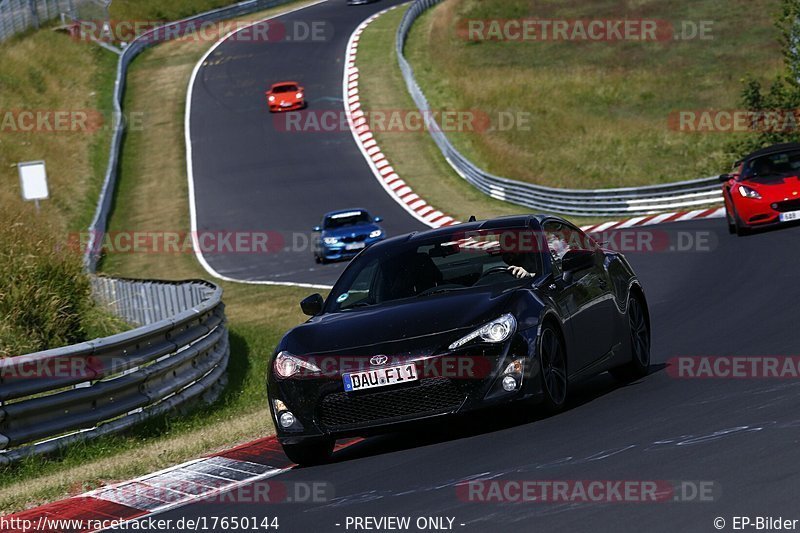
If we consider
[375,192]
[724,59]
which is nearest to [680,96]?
[724,59]

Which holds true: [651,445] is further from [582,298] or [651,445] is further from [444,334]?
[582,298]

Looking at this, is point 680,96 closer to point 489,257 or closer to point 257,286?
point 257,286

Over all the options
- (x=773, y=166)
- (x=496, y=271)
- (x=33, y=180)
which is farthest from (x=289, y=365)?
(x=33, y=180)

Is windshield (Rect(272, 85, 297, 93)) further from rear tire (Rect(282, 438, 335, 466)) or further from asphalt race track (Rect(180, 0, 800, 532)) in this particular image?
rear tire (Rect(282, 438, 335, 466))

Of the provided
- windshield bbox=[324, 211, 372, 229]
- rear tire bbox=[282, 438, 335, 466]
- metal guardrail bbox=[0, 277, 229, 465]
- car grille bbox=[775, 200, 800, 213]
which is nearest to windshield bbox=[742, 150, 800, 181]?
car grille bbox=[775, 200, 800, 213]

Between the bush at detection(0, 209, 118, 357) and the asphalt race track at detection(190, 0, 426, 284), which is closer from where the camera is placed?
the bush at detection(0, 209, 118, 357)

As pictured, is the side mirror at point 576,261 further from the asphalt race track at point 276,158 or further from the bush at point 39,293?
the asphalt race track at point 276,158

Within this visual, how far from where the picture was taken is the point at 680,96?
52094 mm

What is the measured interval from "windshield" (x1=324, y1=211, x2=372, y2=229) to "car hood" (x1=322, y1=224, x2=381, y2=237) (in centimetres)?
28
